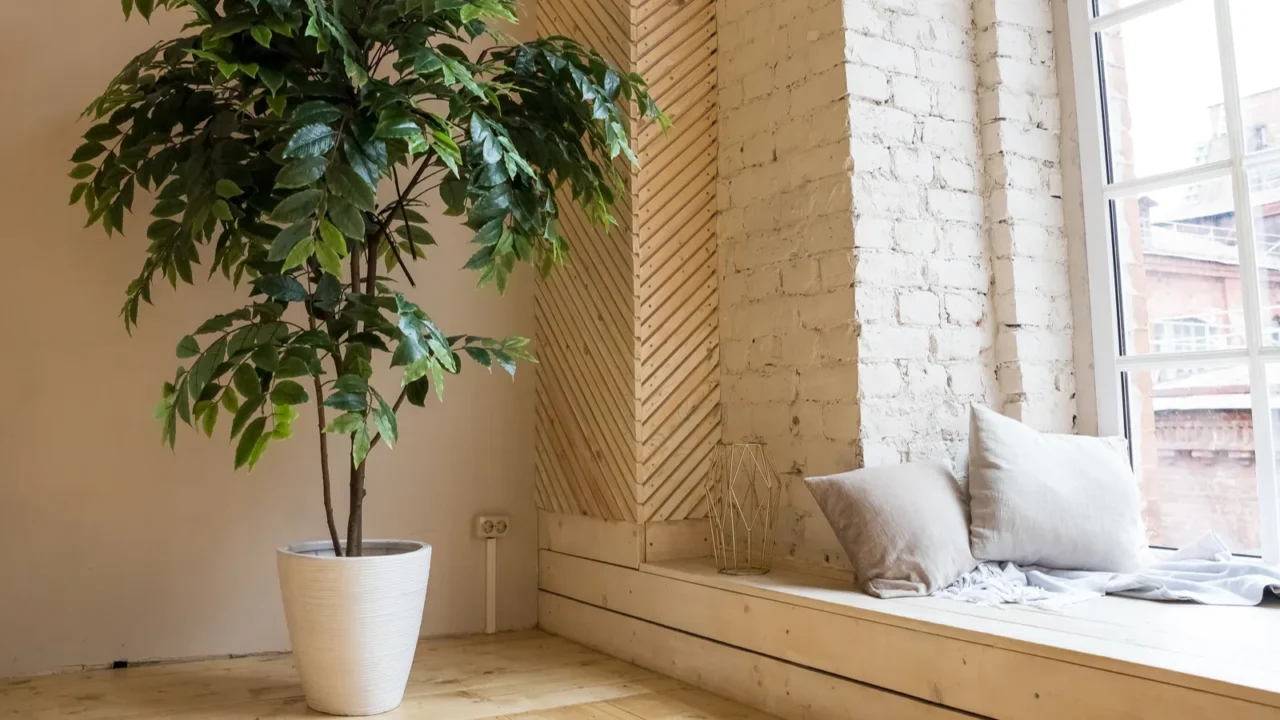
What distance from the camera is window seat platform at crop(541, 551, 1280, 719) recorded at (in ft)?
4.86

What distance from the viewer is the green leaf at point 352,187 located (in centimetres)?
179

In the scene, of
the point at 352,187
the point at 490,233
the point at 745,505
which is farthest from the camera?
the point at 745,505

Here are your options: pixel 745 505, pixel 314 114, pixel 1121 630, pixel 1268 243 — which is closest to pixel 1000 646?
pixel 1121 630

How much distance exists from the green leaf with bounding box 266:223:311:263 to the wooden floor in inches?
41.5

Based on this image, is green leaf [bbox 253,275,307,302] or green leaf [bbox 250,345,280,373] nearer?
green leaf [bbox 250,345,280,373]

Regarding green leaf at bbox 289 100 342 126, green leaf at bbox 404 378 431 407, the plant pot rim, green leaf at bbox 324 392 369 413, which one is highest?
green leaf at bbox 289 100 342 126

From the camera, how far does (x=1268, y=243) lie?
2264mm

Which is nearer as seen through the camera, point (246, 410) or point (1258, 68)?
point (246, 410)

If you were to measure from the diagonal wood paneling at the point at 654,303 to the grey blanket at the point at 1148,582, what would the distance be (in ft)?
3.01

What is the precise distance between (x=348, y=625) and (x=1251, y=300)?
7.33 ft

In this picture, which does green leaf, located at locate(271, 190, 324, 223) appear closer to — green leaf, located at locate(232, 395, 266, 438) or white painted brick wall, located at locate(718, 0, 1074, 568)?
green leaf, located at locate(232, 395, 266, 438)

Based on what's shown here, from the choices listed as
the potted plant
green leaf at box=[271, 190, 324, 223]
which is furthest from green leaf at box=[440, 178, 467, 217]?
green leaf at box=[271, 190, 324, 223]

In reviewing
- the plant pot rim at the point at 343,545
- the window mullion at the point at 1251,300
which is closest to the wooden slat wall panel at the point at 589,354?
the plant pot rim at the point at 343,545

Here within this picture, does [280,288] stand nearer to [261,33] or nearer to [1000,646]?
[261,33]
